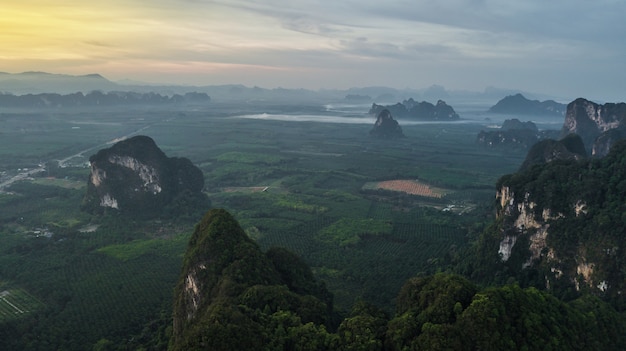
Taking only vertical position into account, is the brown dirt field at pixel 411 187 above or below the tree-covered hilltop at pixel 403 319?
below

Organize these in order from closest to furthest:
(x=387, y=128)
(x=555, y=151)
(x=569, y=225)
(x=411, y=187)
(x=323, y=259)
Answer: (x=569, y=225)
(x=323, y=259)
(x=555, y=151)
(x=411, y=187)
(x=387, y=128)

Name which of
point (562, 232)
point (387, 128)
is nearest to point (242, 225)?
point (562, 232)

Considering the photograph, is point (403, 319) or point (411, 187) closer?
point (403, 319)

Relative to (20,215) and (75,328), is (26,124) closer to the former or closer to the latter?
(20,215)

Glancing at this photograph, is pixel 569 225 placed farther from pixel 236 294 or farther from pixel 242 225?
pixel 242 225

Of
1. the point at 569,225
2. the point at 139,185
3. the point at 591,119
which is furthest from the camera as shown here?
the point at 591,119

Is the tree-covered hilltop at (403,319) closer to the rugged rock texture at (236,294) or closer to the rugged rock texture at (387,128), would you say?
the rugged rock texture at (236,294)

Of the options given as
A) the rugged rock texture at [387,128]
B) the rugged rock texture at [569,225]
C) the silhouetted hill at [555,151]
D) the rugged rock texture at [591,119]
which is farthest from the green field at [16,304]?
the rugged rock texture at [387,128]

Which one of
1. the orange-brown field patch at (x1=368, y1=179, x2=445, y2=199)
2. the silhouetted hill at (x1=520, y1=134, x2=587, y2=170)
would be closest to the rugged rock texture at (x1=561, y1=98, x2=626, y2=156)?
the silhouetted hill at (x1=520, y1=134, x2=587, y2=170)
